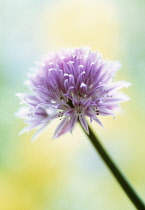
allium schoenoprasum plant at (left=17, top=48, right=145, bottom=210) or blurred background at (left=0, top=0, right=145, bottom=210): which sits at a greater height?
blurred background at (left=0, top=0, right=145, bottom=210)

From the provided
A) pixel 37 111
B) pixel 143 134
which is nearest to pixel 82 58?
pixel 37 111

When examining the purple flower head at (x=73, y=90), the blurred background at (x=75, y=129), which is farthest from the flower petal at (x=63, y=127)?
the blurred background at (x=75, y=129)

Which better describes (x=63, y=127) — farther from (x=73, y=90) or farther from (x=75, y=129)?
(x=75, y=129)

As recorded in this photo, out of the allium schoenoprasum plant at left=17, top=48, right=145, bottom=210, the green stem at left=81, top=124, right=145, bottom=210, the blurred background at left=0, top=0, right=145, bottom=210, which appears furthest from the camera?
the blurred background at left=0, top=0, right=145, bottom=210

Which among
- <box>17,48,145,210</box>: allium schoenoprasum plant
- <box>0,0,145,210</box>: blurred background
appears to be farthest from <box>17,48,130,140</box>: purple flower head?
<box>0,0,145,210</box>: blurred background

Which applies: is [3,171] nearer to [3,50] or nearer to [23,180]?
[23,180]

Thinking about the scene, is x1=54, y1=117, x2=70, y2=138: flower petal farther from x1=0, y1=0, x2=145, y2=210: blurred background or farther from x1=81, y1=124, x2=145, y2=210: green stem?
x1=0, y1=0, x2=145, y2=210: blurred background

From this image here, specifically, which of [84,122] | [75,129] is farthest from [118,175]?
[75,129]

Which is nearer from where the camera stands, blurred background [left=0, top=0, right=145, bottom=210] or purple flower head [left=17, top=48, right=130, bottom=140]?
purple flower head [left=17, top=48, right=130, bottom=140]
